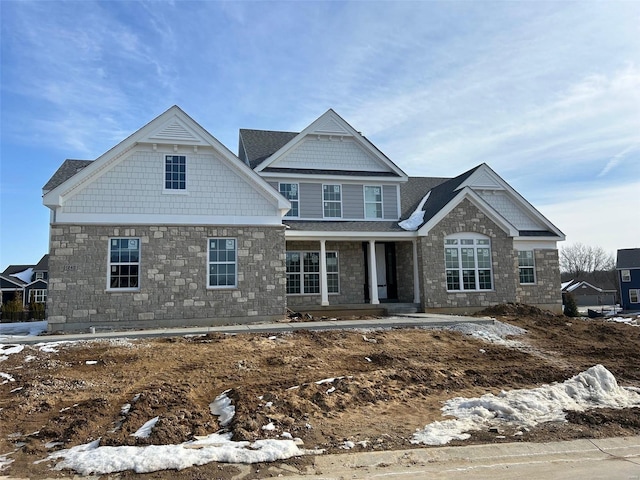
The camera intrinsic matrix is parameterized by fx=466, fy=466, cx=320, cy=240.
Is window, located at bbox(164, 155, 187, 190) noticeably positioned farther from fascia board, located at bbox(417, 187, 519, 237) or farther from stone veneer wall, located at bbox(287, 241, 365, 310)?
fascia board, located at bbox(417, 187, 519, 237)

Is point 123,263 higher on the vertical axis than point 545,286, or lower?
higher

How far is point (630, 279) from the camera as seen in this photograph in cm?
4841

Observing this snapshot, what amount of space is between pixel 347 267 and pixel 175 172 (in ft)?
25.8

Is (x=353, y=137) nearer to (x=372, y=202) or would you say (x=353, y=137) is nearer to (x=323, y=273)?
(x=372, y=202)

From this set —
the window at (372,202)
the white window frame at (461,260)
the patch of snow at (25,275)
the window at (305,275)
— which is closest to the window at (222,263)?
the window at (305,275)

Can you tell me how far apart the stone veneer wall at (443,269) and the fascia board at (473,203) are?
0.48 feet

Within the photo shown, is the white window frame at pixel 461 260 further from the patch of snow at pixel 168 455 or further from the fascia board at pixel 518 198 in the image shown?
the patch of snow at pixel 168 455

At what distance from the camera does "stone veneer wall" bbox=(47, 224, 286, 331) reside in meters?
14.2

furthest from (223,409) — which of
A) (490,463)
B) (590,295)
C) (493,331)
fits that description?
(590,295)

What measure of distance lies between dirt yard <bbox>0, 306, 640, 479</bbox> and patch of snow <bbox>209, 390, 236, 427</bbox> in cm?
12

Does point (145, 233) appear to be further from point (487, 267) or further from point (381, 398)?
point (487, 267)

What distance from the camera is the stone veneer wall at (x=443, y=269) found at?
60.1 ft

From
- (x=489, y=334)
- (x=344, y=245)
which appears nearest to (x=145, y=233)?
(x=344, y=245)

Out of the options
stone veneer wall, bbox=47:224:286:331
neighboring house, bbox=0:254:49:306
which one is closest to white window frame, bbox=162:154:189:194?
stone veneer wall, bbox=47:224:286:331
